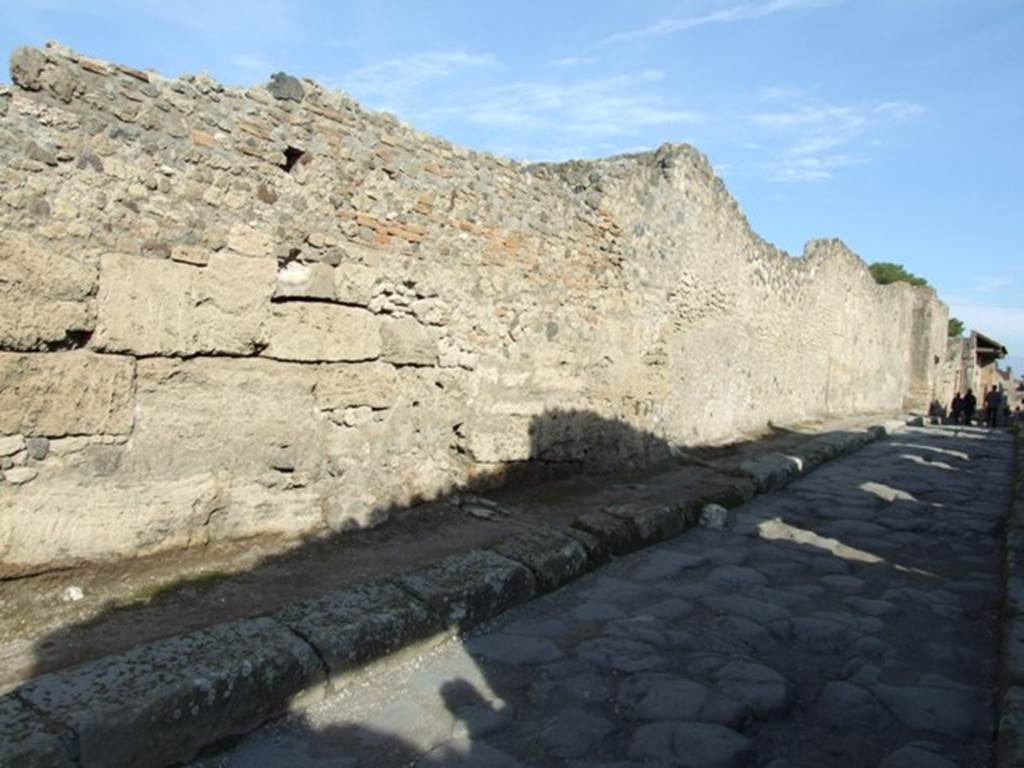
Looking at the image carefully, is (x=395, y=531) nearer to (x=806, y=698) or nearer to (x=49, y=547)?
(x=49, y=547)

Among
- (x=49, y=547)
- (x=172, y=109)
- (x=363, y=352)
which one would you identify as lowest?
(x=49, y=547)

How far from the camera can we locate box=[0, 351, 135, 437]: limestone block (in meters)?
2.95

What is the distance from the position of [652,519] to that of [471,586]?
1.87 m

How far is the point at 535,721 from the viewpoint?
2549 millimetres

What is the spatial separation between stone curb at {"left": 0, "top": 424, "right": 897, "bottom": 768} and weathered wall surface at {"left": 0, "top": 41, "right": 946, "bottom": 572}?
977mm

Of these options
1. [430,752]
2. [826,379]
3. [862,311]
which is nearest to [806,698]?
[430,752]

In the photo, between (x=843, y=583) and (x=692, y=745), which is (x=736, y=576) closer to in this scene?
(x=843, y=583)

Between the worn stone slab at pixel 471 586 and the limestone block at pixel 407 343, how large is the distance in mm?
1349

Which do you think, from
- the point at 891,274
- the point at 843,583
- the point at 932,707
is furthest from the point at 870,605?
the point at 891,274

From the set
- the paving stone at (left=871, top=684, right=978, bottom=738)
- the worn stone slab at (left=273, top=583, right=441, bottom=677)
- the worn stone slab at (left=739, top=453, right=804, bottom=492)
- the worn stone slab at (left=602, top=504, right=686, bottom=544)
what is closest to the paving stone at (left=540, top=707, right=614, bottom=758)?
the worn stone slab at (left=273, top=583, right=441, bottom=677)

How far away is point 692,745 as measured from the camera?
2.38 m

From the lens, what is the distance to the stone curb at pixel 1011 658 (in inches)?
91.4

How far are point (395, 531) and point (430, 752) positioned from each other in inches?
81.5

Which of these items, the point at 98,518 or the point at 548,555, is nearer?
the point at 98,518
